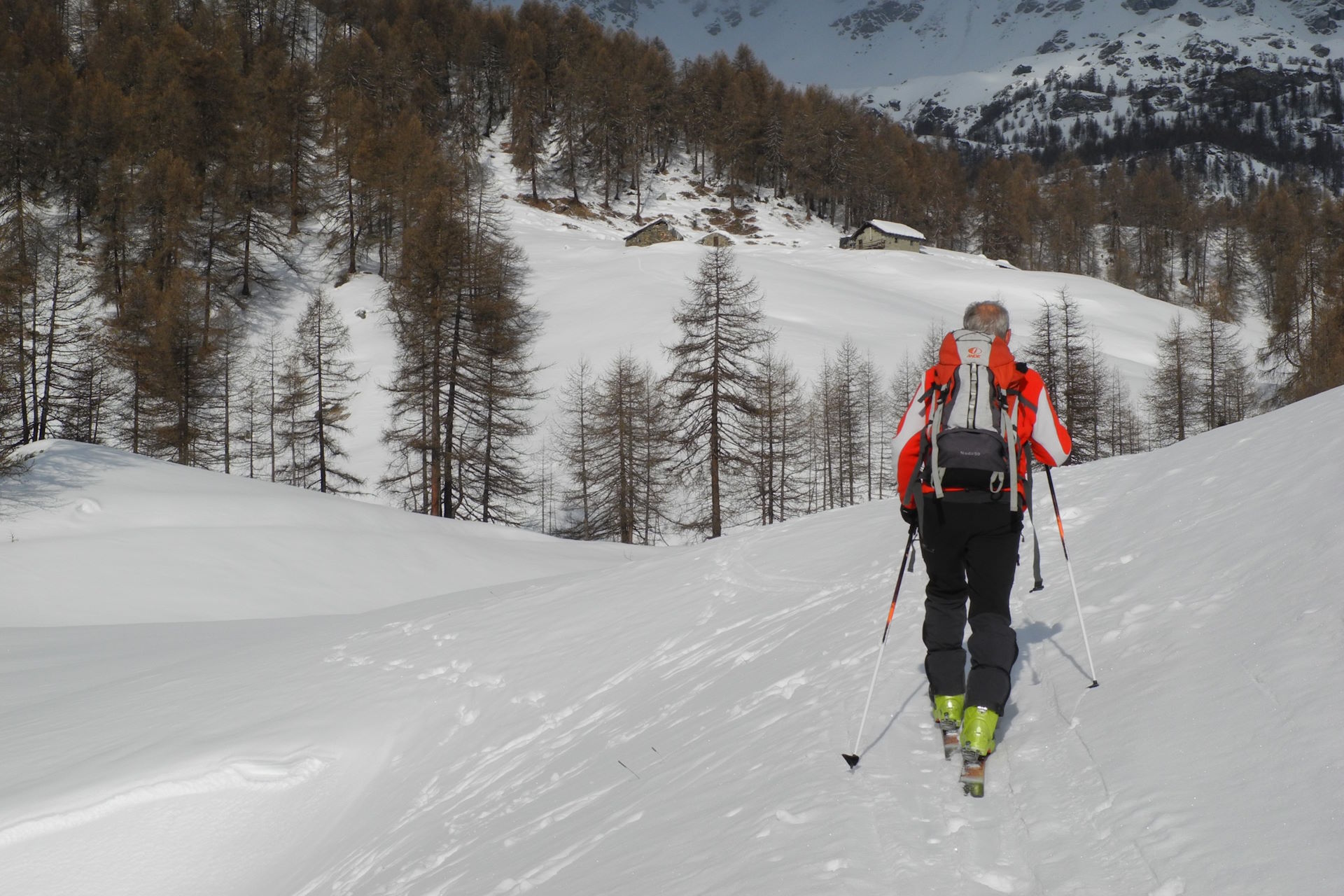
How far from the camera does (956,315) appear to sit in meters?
55.5

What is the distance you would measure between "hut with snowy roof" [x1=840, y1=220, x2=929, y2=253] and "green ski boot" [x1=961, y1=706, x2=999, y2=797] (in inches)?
3006

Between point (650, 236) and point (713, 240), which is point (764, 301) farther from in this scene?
point (713, 240)

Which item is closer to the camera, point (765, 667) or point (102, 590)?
point (765, 667)

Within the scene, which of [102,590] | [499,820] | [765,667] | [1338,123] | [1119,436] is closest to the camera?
[499,820]

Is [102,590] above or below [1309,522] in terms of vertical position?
below

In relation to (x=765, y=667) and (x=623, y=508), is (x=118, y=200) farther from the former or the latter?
(x=765, y=667)

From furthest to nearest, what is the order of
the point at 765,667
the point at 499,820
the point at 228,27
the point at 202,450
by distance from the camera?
the point at 228,27, the point at 202,450, the point at 765,667, the point at 499,820

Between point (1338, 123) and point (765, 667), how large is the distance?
25979 centimetres

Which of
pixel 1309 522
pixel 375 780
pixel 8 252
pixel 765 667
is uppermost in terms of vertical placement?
pixel 8 252

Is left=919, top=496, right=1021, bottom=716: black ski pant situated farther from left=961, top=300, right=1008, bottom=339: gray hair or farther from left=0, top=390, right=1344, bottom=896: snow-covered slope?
left=961, top=300, right=1008, bottom=339: gray hair

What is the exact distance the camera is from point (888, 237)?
75938 millimetres

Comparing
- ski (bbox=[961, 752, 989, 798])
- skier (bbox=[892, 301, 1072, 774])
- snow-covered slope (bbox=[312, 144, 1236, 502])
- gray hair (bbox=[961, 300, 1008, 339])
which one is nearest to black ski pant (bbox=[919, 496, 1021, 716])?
skier (bbox=[892, 301, 1072, 774])

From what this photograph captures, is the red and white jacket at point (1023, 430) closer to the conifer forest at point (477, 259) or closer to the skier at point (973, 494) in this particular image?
the skier at point (973, 494)

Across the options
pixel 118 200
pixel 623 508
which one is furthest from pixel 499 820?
pixel 118 200
